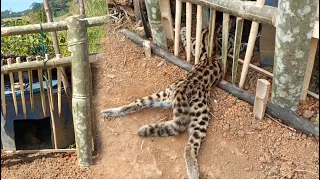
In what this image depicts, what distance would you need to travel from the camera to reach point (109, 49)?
2.04 m

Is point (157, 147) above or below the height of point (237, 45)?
below

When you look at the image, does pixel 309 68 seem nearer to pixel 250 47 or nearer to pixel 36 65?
pixel 250 47

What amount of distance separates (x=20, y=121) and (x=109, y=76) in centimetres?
56

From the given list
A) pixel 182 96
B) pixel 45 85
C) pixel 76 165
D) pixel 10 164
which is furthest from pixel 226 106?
pixel 10 164

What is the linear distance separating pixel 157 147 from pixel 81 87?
425mm

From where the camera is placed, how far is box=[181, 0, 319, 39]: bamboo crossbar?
1877 millimetres

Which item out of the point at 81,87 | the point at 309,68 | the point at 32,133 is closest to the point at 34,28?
the point at 81,87

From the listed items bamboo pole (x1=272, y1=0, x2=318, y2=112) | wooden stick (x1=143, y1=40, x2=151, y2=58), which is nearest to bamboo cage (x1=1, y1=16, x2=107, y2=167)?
wooden stick (x1=143, y1=40, x2=151, y2=58)

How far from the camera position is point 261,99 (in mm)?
1994

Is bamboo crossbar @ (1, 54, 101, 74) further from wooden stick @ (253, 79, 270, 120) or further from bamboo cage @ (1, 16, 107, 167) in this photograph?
wooden stick @ (253, 79, 270, 120)

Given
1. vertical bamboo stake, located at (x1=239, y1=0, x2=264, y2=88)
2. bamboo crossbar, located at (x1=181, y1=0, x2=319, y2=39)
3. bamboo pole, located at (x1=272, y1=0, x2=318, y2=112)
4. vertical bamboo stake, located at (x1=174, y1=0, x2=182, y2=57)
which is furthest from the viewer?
vertical bamboo stake, located at (x1=174, y1=0, x2=182, y2=57)

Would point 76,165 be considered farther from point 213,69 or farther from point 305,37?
point 305,37

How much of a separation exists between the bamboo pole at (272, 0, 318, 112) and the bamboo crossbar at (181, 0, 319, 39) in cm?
10

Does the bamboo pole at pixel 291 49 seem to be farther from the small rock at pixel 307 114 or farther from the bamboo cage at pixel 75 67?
the bamboo cage at pixel 75 67
